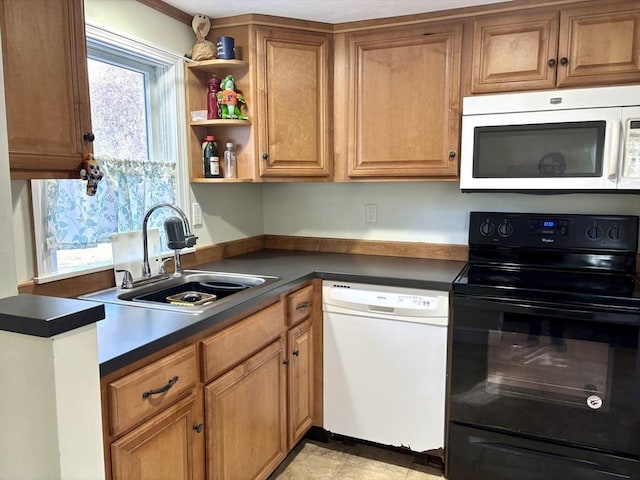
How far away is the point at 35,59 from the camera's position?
1237mm

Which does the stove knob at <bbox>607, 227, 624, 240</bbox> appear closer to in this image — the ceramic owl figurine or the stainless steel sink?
the stainless steel sink

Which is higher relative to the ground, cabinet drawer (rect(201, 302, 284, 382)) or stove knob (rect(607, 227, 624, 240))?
stove knob (rect(607, 227, 624, 240))

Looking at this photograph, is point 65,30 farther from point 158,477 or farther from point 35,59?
point 158,477

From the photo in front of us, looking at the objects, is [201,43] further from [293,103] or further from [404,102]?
[404,102]

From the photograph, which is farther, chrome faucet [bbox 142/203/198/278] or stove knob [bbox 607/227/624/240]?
stove knob [bbox 607/227/624/240]

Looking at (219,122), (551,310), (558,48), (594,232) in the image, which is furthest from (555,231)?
(219,122)

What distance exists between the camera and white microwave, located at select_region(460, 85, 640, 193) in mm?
1911

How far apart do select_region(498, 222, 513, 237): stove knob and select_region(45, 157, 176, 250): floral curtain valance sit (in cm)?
161

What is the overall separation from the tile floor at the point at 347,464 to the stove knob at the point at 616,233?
1.33 m

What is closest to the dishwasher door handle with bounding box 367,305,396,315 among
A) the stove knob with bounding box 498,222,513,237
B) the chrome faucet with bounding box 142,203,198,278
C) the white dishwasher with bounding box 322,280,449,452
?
the white dishwasher with bounding box 322,280,449,452

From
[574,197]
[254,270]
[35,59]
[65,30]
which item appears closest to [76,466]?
[35,59]

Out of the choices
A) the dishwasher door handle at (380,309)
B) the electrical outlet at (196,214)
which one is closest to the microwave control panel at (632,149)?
the dishwasher door handle at (380,309)

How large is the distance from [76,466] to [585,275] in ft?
6.84

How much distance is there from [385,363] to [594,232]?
1138 millimetres
